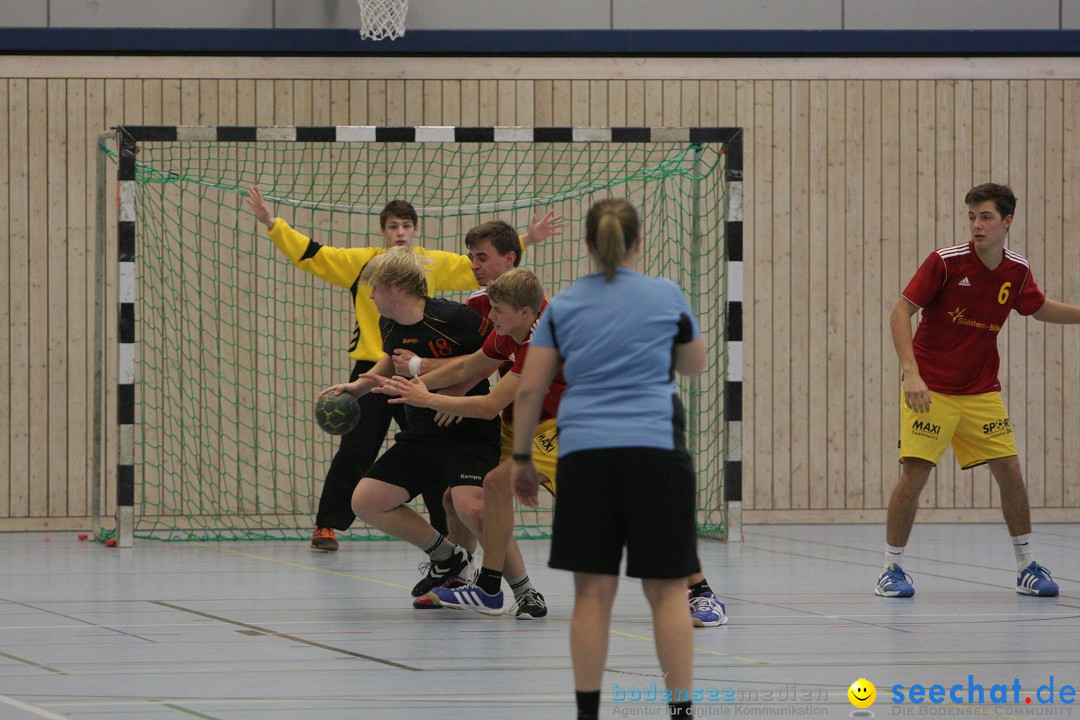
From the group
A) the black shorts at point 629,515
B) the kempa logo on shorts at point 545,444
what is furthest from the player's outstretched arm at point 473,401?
the black shorts at point 629,515

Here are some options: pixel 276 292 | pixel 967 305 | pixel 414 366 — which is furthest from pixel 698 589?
pixel 276 292

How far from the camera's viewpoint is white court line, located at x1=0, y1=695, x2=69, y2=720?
405 centimetres

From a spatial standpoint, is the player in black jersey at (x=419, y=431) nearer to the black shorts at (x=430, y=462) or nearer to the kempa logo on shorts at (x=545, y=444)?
the black shorts at (x=430, y=462)

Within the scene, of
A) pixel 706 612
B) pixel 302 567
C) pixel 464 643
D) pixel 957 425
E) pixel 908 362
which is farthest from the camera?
pixel 302 567

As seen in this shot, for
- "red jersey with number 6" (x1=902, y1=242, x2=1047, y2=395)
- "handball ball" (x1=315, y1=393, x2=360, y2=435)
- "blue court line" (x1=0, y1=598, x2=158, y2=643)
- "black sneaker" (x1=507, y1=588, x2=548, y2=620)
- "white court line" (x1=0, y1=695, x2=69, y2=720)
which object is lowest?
"blue court line" (x1=0, y1=598, x2=158, y2=643)

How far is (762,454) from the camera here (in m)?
11.1

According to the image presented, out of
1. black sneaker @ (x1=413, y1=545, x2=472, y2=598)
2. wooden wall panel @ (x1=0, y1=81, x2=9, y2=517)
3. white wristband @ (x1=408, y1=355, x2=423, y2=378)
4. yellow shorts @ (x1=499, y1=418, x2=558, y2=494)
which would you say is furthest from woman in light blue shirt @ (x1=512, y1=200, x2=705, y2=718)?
wooden wall panel @ (x1=0, y1=81, x2=9, y2=517)

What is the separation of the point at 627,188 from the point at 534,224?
329 cm

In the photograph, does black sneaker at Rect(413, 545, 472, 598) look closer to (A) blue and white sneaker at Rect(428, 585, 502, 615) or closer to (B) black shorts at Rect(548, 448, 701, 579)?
(A) blue and white sneaker at Rect(428, 585, 502, 615)

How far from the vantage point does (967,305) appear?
6922 mm

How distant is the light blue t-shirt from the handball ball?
3065 millimetres

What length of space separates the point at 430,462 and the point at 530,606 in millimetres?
807

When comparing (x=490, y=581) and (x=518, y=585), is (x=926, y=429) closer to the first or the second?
(x=518, y=585)

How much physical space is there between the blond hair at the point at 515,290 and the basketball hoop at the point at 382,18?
18.8ft
